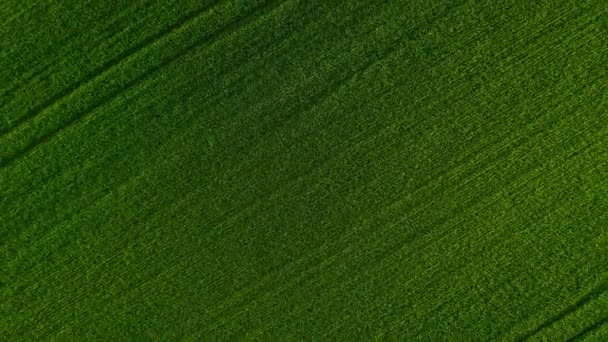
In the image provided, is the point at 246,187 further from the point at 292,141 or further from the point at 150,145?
the point at 150,145

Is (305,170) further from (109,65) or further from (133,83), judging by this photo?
(109,65)

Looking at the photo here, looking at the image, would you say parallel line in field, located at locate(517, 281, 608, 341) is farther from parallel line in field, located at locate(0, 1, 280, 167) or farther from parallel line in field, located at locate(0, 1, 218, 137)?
parallel line in field, located at locate(0, 1, 218, 137)

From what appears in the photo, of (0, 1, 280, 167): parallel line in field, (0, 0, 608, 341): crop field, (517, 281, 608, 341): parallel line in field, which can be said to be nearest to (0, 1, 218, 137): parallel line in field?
(0, 0, 608, 341): crop field

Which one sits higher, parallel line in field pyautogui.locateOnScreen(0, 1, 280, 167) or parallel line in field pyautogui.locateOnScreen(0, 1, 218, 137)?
parallel line in field pyautogui.locateOnScreen(0, 1, 218, 137)

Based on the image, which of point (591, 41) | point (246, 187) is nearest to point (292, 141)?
point (246, 187)

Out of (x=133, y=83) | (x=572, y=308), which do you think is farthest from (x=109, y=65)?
(x=572, y=308)
